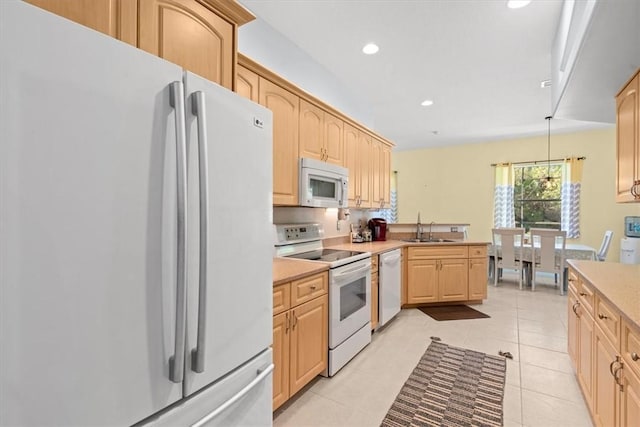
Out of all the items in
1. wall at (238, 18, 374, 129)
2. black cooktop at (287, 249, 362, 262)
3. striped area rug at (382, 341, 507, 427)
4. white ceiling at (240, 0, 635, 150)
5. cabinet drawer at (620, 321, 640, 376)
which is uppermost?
white ceiling at (240, 0, 635, 150)

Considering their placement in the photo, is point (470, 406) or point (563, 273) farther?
point (563, 273)

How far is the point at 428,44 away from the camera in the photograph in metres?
2.91

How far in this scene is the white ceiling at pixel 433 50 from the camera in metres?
2.44

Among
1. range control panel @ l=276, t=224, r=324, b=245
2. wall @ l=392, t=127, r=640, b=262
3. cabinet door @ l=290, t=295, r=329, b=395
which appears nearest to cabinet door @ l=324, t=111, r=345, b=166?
range control panel @ l=276, t=224, r=324, b=245

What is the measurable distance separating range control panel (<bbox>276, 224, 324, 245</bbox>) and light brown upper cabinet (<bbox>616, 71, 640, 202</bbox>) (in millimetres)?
2380

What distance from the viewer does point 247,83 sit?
2088mm

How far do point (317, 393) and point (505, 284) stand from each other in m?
4.65

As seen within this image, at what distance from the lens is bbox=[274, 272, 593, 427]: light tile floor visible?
6.33 feet

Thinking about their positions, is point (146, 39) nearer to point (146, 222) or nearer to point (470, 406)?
point (146, 222)

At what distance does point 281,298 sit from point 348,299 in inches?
35.0

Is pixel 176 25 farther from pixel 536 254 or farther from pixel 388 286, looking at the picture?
pixel 536 254

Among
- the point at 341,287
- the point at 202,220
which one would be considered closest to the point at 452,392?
the point at 341,287

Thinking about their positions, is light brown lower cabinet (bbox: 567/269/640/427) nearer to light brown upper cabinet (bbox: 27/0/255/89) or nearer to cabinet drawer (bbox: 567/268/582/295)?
cabinet drawer (bbox: 567/268/582/295)

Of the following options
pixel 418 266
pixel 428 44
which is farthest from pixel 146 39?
pixel 418 266
